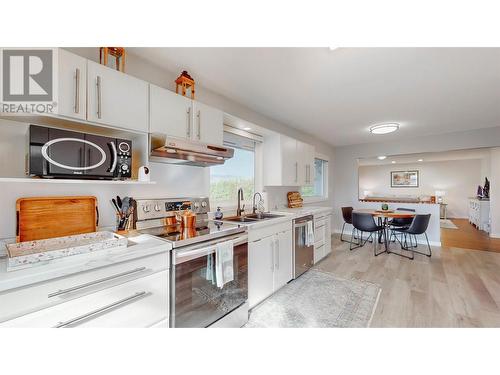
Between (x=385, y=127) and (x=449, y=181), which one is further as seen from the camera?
(x=449, y=181)

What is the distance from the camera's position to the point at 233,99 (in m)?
2.70

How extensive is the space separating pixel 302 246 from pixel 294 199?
1.15 meters

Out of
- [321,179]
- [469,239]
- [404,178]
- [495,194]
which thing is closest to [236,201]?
[321,179]

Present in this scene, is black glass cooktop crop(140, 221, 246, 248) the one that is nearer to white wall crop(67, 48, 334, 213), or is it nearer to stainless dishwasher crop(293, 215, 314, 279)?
stainless dishwasher crop(293, 215, 314, 279)

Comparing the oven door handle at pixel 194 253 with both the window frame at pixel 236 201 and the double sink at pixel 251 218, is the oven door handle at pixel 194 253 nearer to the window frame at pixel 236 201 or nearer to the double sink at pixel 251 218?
the double sink at pixel 251 218

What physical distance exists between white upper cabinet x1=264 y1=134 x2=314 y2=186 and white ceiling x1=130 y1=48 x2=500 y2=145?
1.47 ft

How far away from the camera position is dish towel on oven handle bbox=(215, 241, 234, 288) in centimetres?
161

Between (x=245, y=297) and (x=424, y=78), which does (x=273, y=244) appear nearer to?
(x=245, y=297)

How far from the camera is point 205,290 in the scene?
61.0 inches

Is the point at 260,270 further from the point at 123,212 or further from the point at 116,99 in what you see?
the point at 116,99

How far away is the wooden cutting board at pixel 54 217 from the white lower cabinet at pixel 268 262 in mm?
1365

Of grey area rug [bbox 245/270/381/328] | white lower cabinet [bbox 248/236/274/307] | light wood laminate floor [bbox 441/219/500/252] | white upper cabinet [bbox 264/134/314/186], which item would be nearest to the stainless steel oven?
white lower cabinet [bbox 248/236/274/307]
